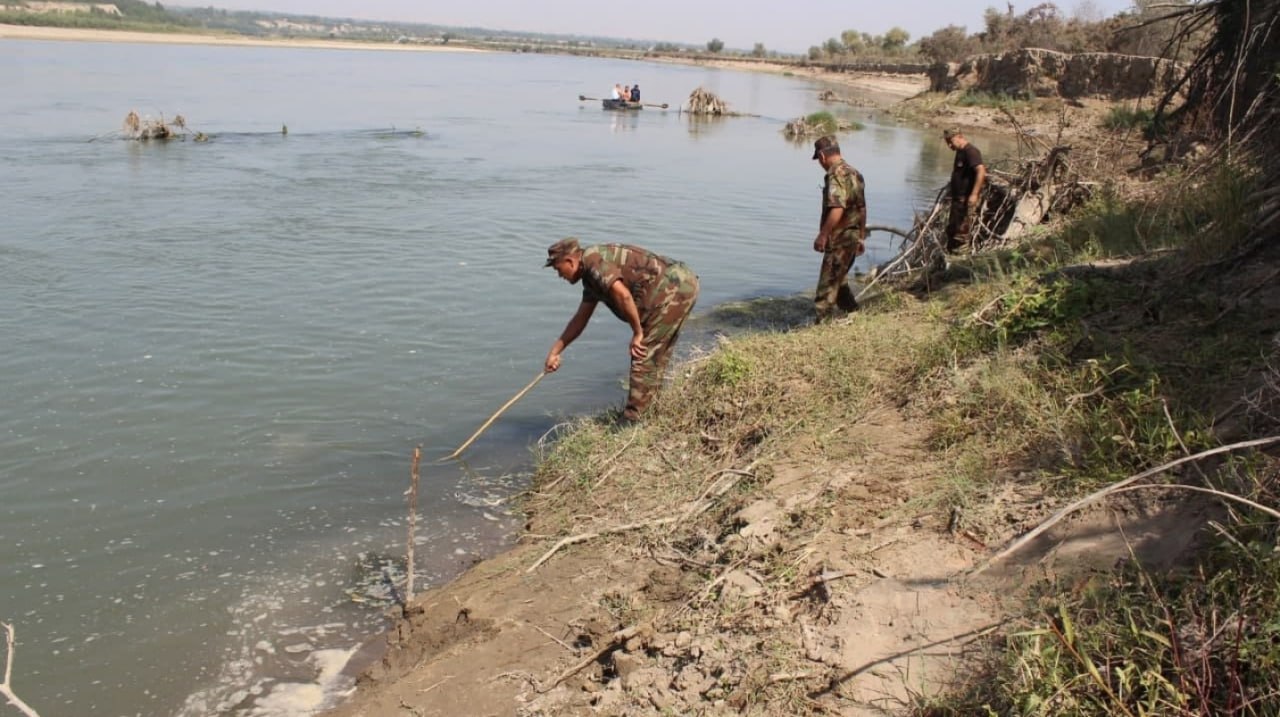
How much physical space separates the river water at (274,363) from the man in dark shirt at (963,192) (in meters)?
2.72

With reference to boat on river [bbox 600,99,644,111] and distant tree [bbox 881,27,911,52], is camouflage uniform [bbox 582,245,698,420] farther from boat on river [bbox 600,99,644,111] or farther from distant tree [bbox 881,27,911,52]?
distant tree [bbox 881,27,911,52]

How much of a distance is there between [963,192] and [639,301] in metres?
5.02

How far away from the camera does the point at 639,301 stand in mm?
6199

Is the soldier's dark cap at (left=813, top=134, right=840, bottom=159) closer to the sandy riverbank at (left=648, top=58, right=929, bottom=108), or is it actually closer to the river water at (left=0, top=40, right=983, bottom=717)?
the river water at (left=0, top=40, right=983, bottom=717)

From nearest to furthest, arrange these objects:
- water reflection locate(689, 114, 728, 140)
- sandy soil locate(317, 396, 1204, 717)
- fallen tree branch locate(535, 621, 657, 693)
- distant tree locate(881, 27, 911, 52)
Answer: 1. sandy soil locate(317, 396, 1204, 717)
2. fallen tree branch locate(535, 621, 657, 693)
3. water reflection locate(689, 114, 728, 140)
4. distant tree locate(881, 27, 911, 52)

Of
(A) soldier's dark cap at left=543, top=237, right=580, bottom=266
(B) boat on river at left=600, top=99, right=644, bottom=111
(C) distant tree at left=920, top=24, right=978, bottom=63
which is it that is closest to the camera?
(A) soldier's dark cap at left=543, top=237, right=580, bottom=266

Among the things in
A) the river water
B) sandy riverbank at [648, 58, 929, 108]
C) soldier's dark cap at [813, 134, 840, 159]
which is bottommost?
the river water

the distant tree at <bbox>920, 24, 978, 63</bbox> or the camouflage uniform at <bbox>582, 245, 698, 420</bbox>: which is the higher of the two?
the distant tree at <bbox>920, 24, 978, 63</bbox>

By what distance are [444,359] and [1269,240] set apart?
6.32 m

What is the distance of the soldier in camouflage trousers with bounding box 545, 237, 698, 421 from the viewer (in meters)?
5.87

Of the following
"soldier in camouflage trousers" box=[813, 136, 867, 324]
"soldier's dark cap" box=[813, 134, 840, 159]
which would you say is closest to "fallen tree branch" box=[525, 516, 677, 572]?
"soldier in camouflage trousers" box=[813, 136, 867, 324]

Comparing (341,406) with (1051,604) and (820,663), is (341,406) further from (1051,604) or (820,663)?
(1051,604)

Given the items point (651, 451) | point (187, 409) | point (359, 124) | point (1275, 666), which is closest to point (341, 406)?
point (187, 409)

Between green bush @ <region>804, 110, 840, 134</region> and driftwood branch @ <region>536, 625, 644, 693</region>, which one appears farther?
green bush @ <region>804, 110, 840, 134</region>
